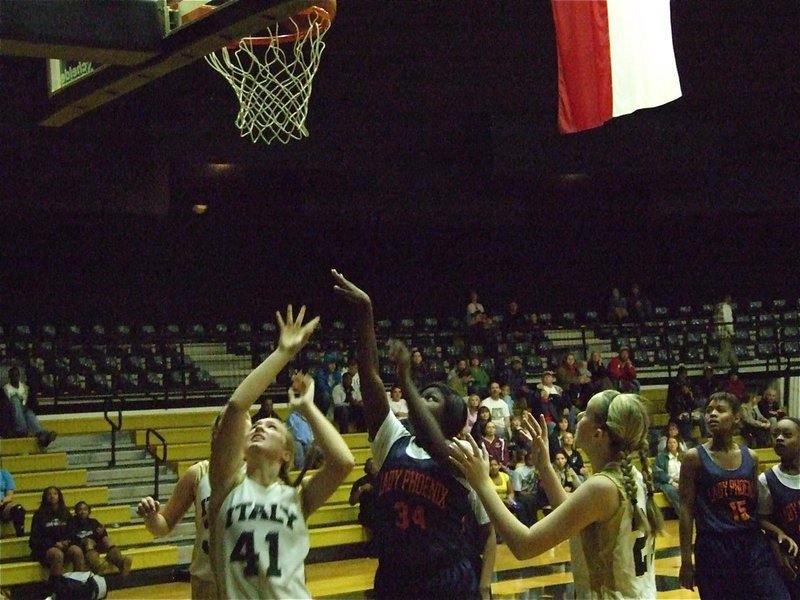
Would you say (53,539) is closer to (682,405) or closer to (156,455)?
(156,455)

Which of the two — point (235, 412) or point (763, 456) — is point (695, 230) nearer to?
point (763, 456)

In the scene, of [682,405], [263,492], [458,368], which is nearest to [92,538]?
[458,368]

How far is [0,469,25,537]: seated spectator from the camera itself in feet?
35.3

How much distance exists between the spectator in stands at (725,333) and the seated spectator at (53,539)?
39.5 feet

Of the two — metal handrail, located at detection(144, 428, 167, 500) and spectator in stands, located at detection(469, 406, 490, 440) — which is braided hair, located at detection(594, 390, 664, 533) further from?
spectator in stands, located at detection(469, 406, 490, 440)

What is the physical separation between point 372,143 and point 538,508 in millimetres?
7820

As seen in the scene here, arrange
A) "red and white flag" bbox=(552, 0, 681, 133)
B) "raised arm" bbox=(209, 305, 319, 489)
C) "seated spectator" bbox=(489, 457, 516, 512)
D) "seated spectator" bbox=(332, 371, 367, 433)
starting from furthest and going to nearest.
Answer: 1. "seated spectator" bbox=(332, 371, 367, 433)
2. "seated spectator" bbox=(489, 457, 516, 512)
3. "red and white flag" bbox=(552, 0, 681, 133)
4. "raised arm" bbox=(209, 305, 319, 489)

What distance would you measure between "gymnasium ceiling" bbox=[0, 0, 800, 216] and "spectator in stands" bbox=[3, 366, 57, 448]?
13.3ft

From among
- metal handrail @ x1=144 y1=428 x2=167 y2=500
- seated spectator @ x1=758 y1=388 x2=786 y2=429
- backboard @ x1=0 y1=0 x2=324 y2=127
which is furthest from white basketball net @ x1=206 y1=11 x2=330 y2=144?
seated spectator @ x1=758 y1=388 x2=786 y2=429

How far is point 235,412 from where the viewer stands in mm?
3645

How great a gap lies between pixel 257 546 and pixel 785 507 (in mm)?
3226

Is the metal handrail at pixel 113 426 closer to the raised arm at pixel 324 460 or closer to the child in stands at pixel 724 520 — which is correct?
the child in stands at pixel 724 520

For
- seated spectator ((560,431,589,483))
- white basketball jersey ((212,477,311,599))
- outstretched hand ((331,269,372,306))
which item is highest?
outstretched hand ((331,269,372,306))

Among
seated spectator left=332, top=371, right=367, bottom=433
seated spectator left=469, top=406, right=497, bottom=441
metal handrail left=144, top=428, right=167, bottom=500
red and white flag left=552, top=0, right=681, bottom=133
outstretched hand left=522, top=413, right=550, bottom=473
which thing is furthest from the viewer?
seated spectator left=332, top=371, right=367, bottom=433
